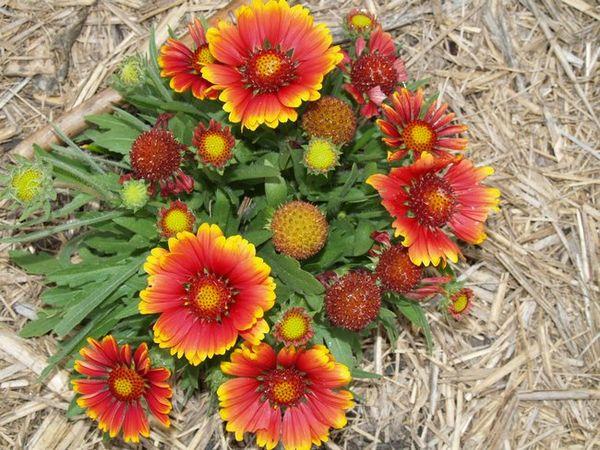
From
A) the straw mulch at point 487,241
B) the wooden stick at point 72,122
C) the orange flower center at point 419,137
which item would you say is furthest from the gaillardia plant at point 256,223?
the straw mulch at point 487,241

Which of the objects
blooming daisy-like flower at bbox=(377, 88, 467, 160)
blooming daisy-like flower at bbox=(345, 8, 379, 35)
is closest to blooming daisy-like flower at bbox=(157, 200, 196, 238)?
blooming daisy-like flower at bbox=(377, 88, 467, 160)

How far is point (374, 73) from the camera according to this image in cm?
243

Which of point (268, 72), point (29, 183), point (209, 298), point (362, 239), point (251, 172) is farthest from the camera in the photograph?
point (362, 239)

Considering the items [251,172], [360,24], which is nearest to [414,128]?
[360,24]

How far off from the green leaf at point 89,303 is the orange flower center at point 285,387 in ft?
2.08

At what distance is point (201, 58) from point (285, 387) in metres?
1.20

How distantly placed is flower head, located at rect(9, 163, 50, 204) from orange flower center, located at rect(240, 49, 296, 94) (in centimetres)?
74

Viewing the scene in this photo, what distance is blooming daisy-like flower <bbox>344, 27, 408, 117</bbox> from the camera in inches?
95.7

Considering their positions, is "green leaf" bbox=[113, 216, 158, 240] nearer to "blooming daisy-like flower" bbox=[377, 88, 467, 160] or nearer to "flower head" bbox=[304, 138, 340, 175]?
"flower head" bbox=[304, 138, 340, 175]

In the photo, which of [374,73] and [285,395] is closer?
[285,395]

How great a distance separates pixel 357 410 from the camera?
2822 mm

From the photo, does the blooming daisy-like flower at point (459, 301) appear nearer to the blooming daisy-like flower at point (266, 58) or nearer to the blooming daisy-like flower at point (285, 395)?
the blooming daisy-like flower at point (285, 395)

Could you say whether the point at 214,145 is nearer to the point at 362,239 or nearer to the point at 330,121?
the point at 330,121

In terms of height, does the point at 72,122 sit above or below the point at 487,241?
below
